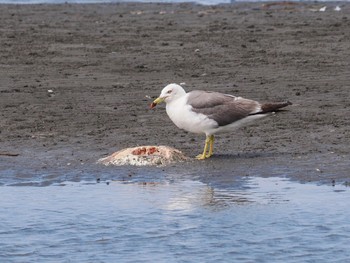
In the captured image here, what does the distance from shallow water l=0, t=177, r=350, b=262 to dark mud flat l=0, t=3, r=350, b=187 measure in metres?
0.67

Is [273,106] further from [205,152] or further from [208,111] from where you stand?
[205,152]

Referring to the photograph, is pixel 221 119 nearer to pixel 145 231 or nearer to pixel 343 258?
pixel 145 231

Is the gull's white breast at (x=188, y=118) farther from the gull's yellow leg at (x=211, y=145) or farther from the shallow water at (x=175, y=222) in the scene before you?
the shallow water at (x=175, y=222)

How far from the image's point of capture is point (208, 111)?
12102mm

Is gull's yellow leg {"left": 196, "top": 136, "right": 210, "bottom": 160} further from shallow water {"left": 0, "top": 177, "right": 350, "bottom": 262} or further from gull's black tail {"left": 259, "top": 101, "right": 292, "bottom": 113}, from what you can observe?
shallow water {"left": 0, "top": 177, "right": 350, "bottom": 262}

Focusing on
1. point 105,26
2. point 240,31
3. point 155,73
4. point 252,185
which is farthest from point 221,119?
point 105,26

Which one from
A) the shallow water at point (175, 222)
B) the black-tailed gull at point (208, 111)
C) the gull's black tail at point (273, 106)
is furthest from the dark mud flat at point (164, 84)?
the shallow water at point (175, 222)

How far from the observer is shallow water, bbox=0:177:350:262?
881cm

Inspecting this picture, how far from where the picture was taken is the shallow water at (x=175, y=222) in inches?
347

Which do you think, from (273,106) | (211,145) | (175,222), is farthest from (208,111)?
(175,222)

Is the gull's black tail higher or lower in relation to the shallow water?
higher

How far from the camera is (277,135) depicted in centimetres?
1338

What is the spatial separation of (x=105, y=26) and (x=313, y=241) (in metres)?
16.0

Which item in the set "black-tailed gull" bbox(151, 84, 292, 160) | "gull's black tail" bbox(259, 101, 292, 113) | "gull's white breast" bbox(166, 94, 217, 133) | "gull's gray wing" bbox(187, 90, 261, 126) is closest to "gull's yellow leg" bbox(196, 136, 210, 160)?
"black-tailed gull" bbox(151, 84, 292, 160)
